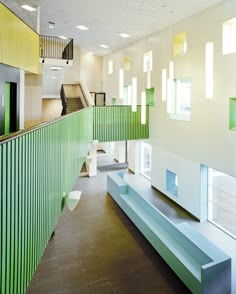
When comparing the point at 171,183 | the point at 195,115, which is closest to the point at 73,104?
the point at 171,183

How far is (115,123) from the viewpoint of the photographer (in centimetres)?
1270

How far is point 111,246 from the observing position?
879 cm

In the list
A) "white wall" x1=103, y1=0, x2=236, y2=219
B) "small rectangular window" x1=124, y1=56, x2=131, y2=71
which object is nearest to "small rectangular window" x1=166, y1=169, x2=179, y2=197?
"white wall" x1=103, y1=0, x2=236, y2=219

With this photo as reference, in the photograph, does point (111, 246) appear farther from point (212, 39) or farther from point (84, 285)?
point (212, 39)

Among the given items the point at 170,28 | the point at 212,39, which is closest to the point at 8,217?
the point at 212,39

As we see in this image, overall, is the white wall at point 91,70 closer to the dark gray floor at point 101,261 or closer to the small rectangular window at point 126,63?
the small rectangular window at point 126,63

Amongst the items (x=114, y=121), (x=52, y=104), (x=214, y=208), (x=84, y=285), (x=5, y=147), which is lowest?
(x=84, y=285)

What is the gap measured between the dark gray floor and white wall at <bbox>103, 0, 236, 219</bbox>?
2257 millimetres

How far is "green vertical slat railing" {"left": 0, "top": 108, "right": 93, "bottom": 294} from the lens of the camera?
8.32 feet

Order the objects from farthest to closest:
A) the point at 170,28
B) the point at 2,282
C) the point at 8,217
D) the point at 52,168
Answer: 1. the point at 170,28
2. the point at 52,168
3. the point at 8,217
4. the point at 2,282

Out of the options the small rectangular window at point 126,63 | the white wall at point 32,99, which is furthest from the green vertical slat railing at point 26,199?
the small rectangular window at point 126,63

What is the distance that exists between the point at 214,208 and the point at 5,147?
980 centimetres

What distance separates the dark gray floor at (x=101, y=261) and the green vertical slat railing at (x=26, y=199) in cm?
308

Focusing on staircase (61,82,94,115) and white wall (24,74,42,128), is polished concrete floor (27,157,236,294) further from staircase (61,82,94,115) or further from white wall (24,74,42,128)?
staircase (61,82,94,115)
